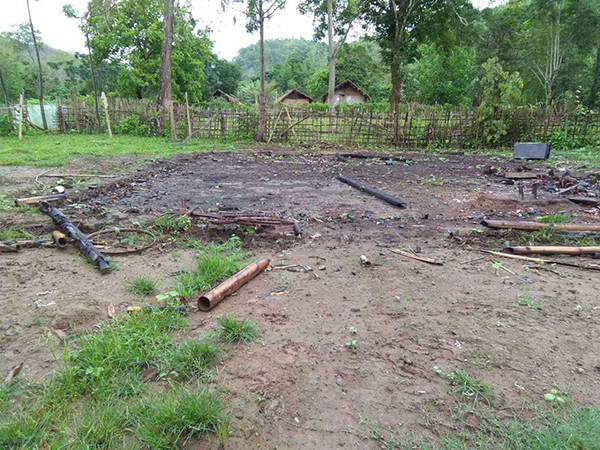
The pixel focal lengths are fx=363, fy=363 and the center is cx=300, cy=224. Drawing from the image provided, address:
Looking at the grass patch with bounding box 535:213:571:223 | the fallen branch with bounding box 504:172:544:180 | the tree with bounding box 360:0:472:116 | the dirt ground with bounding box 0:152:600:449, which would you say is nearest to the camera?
the dirt ground with bounding box 0:152:600:449

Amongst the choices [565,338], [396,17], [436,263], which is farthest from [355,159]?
[396,17]

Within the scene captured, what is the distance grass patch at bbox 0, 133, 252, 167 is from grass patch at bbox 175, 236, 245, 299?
7.08 meters

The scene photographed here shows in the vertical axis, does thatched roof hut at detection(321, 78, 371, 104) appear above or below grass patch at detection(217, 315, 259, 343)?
above

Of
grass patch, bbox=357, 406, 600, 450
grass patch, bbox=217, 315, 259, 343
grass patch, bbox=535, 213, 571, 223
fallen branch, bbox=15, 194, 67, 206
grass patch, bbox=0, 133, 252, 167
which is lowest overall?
grass patch, bbox=357, 406, 600, 450

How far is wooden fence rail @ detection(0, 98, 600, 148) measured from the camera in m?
13.9

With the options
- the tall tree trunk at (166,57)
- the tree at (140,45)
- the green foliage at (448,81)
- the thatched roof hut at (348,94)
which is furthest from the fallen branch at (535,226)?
the thatched roof hut at (348,94)

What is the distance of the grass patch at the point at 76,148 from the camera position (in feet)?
30.3

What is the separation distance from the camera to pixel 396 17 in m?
21.0

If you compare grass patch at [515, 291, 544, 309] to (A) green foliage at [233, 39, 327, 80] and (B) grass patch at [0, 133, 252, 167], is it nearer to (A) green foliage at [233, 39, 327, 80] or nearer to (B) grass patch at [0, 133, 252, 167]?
(B) grass patch at [0, 133, 252, 167]

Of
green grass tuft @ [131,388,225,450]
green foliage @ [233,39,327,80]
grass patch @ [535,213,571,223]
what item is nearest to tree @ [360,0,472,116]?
grass patch @ [535,213,571,223]

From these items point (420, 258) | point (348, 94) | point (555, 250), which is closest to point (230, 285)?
point (420, 258)

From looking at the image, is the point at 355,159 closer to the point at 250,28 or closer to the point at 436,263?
the point at 436,263

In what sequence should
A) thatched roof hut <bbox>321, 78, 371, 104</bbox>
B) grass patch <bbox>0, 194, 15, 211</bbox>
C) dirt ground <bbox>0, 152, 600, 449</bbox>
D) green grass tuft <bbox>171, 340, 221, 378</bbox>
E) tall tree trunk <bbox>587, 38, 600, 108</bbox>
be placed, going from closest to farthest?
dirt ground <bbox>0, 152, 600, 449</bbox>
green grass tuft <bbox>171, 340, 221, 378</bbox>
grass patch <bbox>0, 194, 15, 211</bbox>
tall tree trunk <bbox>587, 38, 600, 108</bbox>
thatched roof hut <bbox>321, 78, 371, 104</bbox>

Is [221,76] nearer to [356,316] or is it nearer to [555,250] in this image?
[555,250]
